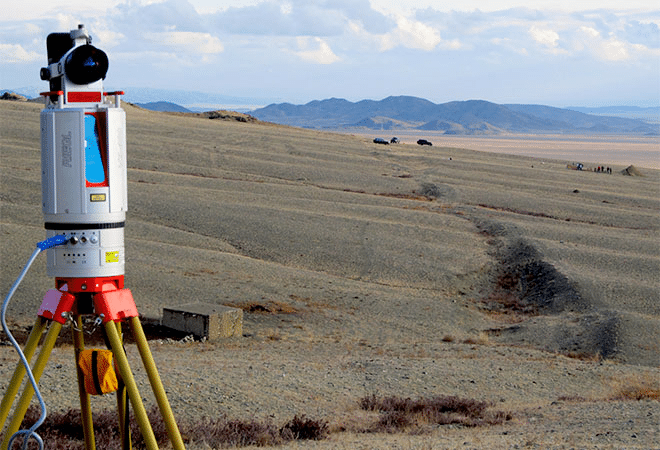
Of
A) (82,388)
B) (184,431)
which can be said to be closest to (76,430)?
(184,431)

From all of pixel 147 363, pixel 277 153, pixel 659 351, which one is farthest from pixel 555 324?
pixel 277 153

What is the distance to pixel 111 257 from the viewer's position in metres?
4.78

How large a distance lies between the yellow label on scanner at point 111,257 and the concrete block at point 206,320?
10.9 metres

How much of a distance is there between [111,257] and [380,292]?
17.2 metres

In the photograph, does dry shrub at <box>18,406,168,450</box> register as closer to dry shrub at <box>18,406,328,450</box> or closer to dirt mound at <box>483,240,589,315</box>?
dry shrub at <box>18,406,328,450</box>

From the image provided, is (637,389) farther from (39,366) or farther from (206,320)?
(39,366)

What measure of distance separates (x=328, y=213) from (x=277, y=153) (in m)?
22.7

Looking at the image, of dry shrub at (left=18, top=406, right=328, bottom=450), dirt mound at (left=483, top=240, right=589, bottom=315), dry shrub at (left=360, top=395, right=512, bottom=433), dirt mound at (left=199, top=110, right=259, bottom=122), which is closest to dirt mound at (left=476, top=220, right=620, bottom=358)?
dirt mound at (left=483, top=240, right=589, bottom=315)

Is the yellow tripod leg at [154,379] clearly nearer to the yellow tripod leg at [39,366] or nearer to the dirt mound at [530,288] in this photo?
the yellow tripod leg at [39,366]

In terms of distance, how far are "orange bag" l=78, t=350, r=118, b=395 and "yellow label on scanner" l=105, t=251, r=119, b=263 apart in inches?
21.9

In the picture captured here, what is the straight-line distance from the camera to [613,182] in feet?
184

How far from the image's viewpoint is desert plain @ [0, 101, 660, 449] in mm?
10117

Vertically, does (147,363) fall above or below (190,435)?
above

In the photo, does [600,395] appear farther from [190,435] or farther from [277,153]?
[277,153]
